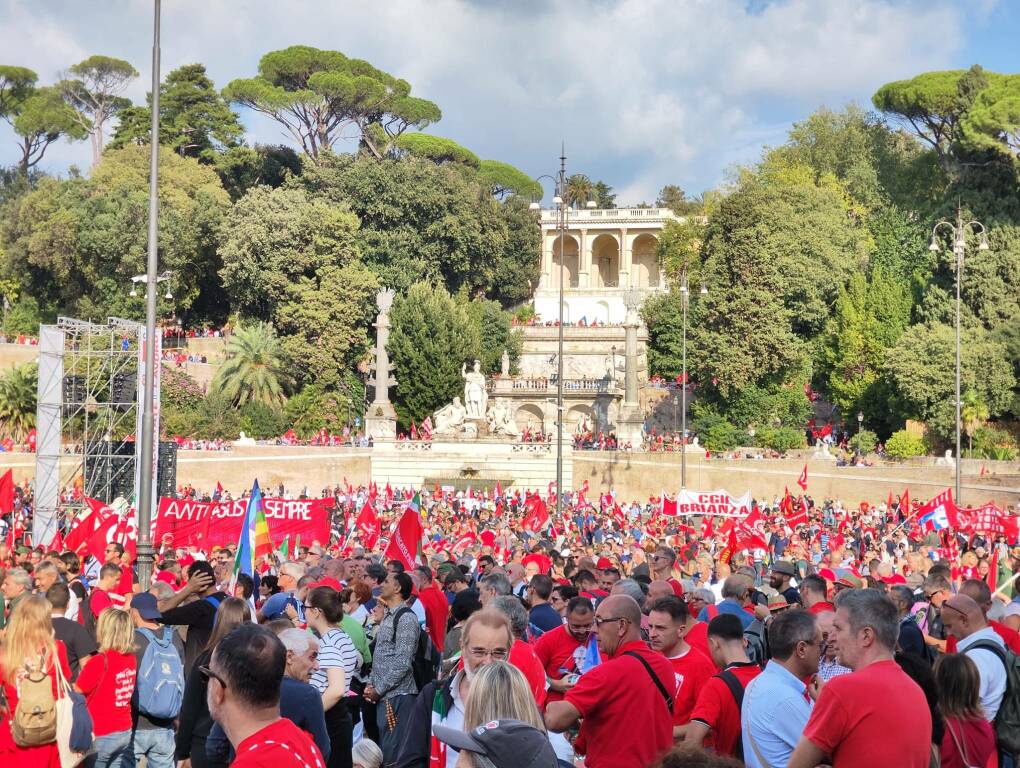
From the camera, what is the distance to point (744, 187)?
180 ft

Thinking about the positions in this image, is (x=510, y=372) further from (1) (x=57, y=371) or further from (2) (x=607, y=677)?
(2) (x=607, y=677)

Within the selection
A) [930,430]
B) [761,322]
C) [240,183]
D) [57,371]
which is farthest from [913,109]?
[57,371]

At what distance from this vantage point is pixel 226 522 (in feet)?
65.6

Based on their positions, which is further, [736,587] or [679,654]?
[736,587]

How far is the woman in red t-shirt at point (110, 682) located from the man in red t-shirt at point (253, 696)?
331cm

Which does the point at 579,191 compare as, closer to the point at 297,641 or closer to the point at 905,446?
→ the point at 905,446

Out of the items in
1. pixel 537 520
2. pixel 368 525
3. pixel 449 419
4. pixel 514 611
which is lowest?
pixel 537 520

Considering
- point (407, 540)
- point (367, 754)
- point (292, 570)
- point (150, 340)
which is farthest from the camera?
point (150, 340)

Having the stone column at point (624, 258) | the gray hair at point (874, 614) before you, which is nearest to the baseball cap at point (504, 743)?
the gray hair at point (874, 614)

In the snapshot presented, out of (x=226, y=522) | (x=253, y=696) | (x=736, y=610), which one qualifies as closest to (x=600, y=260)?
(x=226, y=522)

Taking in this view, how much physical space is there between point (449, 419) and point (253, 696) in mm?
42647

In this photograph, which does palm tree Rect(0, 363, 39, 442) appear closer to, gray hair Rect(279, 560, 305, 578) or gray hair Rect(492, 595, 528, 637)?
gray hair Rect(279, 560, 305, 578)

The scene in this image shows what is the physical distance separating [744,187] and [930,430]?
577 inches

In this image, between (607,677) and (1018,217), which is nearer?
(607,677)
